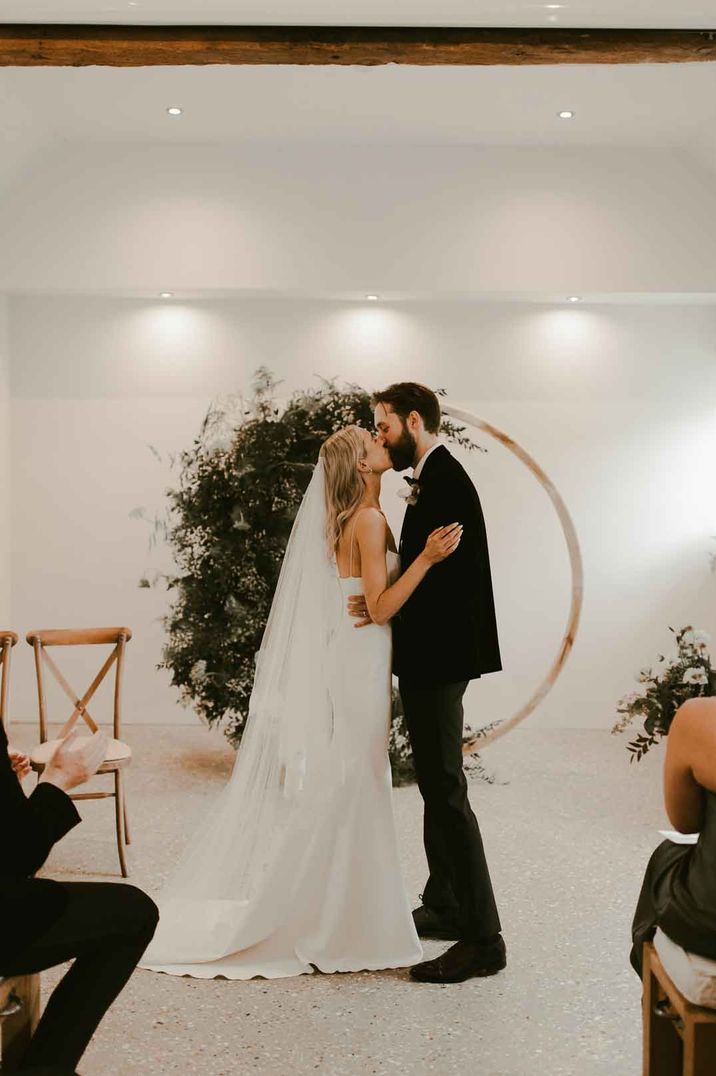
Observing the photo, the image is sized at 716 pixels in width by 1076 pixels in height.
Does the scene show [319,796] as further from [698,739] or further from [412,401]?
[698,739]

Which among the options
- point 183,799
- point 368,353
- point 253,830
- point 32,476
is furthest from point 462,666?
point 32,476

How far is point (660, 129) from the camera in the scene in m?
5.73

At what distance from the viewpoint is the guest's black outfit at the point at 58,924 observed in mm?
1958

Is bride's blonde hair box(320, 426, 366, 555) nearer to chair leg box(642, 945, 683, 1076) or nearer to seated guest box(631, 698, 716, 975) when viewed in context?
seated guest box(631, 698, 716, 975)

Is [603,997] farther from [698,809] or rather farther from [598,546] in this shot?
[598,546]

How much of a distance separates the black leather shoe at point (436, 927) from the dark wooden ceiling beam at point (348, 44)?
3466 millimetres

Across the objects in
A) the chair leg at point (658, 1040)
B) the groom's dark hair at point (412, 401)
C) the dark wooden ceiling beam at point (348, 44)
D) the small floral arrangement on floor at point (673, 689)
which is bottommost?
the chair leg at point (658, 1040)

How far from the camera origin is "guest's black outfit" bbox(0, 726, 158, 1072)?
1958mm

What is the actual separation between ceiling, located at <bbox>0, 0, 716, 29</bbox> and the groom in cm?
208

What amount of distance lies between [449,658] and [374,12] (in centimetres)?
284

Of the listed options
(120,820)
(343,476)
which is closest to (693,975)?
(343,476)

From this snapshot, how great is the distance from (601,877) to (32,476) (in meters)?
4.07

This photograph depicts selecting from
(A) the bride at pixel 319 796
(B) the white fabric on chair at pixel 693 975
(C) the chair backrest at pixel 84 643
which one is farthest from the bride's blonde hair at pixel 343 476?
(B) the white fabric on chair at pixel 693 975

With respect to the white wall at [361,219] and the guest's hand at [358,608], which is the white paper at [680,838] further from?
the white wall at [361,219]
